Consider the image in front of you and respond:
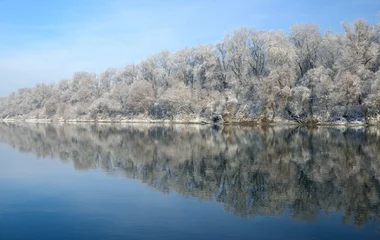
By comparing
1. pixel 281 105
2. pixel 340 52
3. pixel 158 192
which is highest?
pixel 340 52

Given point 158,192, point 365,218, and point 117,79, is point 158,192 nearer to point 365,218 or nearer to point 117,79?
point 365,218

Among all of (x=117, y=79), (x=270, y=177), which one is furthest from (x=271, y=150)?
(x=117, y=79)

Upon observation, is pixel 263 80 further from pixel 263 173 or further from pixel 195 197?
pixel 195 197

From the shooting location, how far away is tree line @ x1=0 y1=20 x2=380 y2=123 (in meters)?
59.6

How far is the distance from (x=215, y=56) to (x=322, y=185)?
7137cm

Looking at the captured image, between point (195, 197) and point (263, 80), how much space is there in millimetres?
59153

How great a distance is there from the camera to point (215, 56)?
84000mm

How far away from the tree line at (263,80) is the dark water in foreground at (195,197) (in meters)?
39.4

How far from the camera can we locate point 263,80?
6981 cm

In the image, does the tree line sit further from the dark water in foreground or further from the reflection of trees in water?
the dark water in foreground

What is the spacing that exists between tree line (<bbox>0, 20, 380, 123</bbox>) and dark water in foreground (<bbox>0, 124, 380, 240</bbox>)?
39.4 metres

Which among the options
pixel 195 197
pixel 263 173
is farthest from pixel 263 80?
pixel 195 197

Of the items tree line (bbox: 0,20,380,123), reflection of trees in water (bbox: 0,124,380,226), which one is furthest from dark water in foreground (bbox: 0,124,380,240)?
tree line (bbox: 0,20,380,123)

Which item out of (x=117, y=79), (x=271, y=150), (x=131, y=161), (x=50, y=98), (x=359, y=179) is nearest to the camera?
(x=359, y=179)
